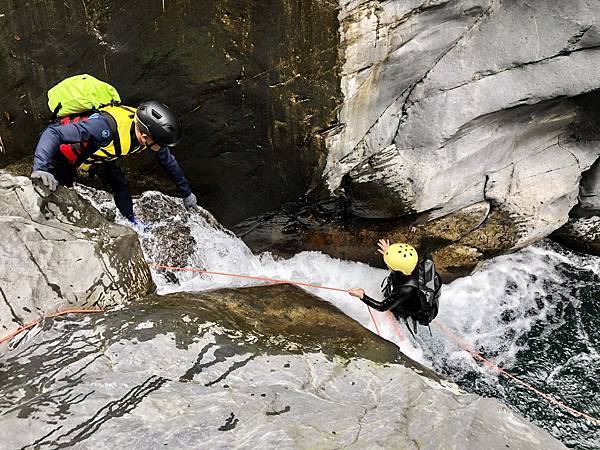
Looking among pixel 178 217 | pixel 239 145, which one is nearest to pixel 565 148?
pixel 239 145

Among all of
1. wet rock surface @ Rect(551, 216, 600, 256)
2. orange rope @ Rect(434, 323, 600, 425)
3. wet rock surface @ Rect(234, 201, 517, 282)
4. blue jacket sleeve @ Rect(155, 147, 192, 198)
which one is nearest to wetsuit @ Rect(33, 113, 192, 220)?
blue jacket sleeve @ Rect(155, 147, 192, 198)

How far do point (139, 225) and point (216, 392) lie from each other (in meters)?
3.38

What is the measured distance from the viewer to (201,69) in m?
5.85

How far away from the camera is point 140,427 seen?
322 cm

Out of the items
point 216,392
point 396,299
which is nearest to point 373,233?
point 396,299

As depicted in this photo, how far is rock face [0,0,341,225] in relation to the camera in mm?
5410

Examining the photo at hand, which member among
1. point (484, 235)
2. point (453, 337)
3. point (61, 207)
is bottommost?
point (453, 337)

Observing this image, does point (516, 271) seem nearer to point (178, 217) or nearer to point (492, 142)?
point (492, 142)

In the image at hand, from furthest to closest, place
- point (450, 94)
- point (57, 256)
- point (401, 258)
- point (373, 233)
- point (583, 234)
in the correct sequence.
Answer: point (583, 234) → point (373, 233) → point (450, 94) → point (401, 258) → point (57, 256)

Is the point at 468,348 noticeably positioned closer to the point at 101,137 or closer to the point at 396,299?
the point at 396,299

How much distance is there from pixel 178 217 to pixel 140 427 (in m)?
3.88

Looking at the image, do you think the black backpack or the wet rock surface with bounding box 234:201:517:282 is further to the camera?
the wet rock surface with bounding box 234:201:517:282

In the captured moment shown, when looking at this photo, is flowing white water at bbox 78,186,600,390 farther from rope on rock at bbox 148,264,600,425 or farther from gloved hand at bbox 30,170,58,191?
gloved hand at bbox 30,170,58,191

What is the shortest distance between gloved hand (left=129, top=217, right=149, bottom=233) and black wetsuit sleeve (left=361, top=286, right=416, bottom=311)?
2931mm
